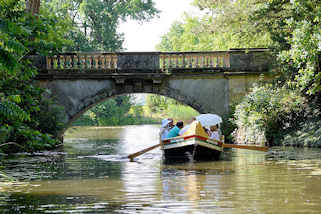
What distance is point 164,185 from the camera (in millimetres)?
10414

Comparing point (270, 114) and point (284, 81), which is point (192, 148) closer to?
point (270, 114)

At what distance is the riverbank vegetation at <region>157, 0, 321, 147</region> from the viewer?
17.7 meters

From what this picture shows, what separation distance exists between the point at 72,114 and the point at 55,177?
10520mm

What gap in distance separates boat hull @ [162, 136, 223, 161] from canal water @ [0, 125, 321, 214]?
0.38 metres

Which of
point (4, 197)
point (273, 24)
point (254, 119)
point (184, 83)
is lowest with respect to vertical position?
point (4, 197)

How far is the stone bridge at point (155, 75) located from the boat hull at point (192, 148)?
6581 mm

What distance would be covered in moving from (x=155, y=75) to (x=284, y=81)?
198 inches

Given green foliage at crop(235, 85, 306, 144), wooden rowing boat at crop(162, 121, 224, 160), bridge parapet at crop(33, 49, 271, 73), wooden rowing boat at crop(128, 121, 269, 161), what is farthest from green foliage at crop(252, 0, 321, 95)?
wooden rowing boat at crop(162, 121, 224, 160)

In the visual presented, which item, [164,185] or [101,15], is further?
[101,15]

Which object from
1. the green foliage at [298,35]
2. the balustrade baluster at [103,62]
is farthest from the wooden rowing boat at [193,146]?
the balustrade baluster at [103,62]

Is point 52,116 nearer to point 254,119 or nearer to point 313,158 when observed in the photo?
point 254,119

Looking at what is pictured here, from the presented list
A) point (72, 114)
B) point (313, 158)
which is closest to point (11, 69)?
point (313, 158)

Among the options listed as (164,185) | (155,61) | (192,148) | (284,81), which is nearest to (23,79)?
(192,148)

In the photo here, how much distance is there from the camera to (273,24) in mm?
21219
